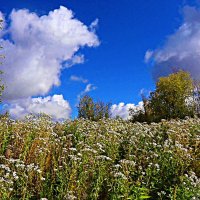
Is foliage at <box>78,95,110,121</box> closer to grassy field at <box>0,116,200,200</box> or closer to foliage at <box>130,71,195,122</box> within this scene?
foliage at <box>130,71,195,122</box>

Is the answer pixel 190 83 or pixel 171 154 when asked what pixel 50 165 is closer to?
pixel 171 154

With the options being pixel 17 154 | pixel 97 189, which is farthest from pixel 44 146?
pixel 97 189

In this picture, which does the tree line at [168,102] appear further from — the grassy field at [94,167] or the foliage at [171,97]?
the grassy field at [94,167]

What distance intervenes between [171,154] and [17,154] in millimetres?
3500

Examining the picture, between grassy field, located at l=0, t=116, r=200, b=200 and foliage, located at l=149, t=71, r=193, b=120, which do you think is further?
foliage, located at l=149, t=71, r=193, b=120

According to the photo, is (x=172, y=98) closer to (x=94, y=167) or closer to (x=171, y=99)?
(x=171, y=99)

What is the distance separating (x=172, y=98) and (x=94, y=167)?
115ft

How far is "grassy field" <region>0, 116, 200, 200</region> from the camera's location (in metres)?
7.20

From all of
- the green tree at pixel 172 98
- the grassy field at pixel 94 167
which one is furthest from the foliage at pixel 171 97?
the grassy field at pixel 94 167

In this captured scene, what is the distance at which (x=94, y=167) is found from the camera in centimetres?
783

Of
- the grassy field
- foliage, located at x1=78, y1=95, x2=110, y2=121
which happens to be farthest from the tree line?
the grassy field

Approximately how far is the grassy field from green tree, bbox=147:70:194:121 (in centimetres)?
2894

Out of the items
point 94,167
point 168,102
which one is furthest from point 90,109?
point 94,167

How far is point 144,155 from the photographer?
966 cm
